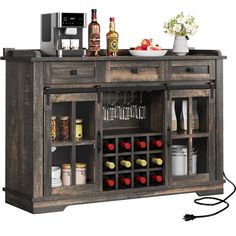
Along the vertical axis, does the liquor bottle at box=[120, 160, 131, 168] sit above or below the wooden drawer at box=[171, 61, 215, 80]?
below

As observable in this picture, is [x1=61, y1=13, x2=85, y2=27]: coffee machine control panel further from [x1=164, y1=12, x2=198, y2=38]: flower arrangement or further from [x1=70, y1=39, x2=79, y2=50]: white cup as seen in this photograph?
[x1=164, y1=12, x2=198, y2=38]: flower arrangement

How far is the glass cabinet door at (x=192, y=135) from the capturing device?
7.96m

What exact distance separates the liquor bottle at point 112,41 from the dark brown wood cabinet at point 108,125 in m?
0.27

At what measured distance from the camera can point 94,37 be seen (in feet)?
25.1

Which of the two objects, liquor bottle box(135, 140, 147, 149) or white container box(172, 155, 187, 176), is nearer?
liquor bottle box(135, 140, 147, 149)

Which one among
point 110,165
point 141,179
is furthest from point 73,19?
point 141,179

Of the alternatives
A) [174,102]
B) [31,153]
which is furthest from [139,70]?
[31,153]

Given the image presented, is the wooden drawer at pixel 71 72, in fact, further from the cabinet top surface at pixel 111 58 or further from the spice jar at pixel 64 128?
the spice jar at pixel 64 128

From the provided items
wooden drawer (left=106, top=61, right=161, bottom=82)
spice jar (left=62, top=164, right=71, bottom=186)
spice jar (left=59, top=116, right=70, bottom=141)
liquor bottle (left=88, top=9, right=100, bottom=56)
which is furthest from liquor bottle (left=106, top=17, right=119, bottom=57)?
spice jar (left=62, top=164, right=71, bottom=186)

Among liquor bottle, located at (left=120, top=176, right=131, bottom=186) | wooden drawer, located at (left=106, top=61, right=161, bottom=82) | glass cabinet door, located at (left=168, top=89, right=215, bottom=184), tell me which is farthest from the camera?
glass cabinet door, located at (left=168, top=89, right=215, bottom=184)

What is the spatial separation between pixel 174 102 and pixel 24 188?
5.53 feet

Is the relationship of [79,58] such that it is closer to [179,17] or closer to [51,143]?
[51,143]

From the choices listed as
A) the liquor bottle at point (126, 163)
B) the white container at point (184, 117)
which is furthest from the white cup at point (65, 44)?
the white container at point (184, 117)

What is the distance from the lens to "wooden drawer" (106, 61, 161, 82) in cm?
747
